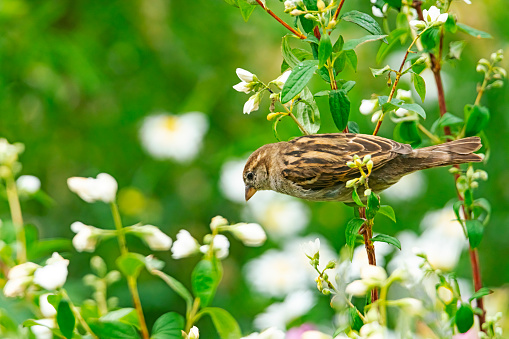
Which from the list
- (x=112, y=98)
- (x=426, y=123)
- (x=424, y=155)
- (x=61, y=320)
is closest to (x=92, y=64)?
(x=112, y=98)

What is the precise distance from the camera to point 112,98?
2965 mm

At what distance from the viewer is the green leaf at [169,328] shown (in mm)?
922

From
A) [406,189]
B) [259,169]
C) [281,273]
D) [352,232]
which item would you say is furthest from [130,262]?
[406,189]

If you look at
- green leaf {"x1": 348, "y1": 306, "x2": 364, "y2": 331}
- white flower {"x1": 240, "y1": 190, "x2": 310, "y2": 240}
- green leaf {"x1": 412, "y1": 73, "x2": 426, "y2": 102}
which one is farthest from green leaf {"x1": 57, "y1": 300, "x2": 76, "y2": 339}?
white flower {"x1": 240, "y1": 190, "x2": 310, "y2": 240}

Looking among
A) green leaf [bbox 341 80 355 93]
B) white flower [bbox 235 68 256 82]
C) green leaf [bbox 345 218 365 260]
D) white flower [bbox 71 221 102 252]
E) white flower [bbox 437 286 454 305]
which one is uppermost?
white flower [bbox 235 68 256 82]

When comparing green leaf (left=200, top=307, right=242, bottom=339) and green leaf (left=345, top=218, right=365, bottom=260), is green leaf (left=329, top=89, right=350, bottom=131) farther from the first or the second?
green leaf (left=200, top=307, right=242, bottom=339)

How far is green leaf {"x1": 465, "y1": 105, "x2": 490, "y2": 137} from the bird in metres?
0.03

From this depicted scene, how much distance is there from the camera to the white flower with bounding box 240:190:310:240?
237cm

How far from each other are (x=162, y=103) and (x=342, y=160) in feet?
5.97

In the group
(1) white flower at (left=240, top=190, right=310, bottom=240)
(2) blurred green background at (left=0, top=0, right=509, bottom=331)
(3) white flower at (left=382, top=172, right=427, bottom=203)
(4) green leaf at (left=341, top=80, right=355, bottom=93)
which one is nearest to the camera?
(4) green leaf at (left=341, top=80, right=355, bottom=93)

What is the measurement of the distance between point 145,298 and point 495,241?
54.3 inches

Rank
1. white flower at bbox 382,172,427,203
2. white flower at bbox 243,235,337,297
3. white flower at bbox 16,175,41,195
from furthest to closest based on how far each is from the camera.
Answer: white flower at bbox 382,172,427,203 → white flower at bbox 243,235,337,297 → white flower at bbox 16,175,41,195

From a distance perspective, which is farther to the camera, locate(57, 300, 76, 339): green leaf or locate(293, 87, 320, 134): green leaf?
locate(293, 87, 320, 134): green leaf

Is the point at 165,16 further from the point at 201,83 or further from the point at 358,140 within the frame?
the point at 358,140
